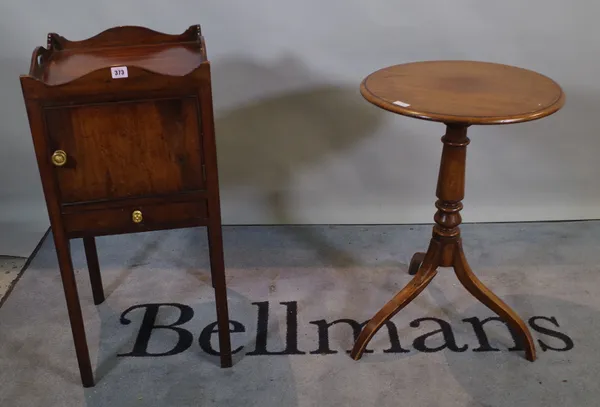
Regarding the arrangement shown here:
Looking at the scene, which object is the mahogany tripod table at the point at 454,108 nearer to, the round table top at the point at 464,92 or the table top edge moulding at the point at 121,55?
the round table top at the point at 464,92

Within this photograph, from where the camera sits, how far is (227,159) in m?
2.53

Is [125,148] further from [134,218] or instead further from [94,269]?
[94,269]

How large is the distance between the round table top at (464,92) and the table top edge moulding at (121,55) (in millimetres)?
511

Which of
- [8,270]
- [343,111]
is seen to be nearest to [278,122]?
[343,111]

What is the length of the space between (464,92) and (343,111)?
0.80 metres

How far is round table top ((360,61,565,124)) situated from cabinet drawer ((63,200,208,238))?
57 centimetres

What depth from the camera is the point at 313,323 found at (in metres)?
2.02

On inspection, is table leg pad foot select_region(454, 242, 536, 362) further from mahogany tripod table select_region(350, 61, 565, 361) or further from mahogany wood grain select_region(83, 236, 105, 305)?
mahogany wood grain select_region(83, 236, 105, 305)

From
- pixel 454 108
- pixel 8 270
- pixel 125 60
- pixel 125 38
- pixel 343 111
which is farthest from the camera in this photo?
pixel 8 270

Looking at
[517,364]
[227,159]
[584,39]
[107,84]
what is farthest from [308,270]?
[584,39]

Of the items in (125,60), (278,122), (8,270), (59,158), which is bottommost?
(8,270)

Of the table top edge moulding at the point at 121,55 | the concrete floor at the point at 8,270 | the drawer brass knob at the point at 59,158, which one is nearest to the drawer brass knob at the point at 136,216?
the drawer brass knob at the point at 59,158

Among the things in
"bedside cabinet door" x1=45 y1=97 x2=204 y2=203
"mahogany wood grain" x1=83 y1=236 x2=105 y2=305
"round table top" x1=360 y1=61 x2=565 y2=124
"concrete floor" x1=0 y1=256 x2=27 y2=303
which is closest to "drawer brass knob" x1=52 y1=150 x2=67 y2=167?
"bedside cabinet door" x1=45 y1=97 x2=204 y2=203

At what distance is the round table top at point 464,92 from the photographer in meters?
1.52
